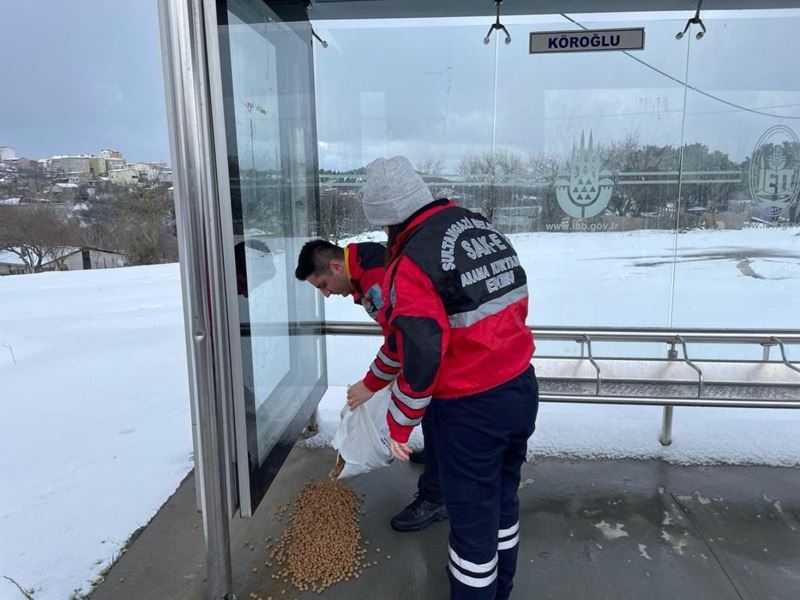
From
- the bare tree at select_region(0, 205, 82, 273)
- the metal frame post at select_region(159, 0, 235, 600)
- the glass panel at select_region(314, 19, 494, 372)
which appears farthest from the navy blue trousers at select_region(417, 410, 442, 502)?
the bare tree at select_region(0, 205, 82, 273)

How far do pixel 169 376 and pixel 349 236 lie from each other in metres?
2.12

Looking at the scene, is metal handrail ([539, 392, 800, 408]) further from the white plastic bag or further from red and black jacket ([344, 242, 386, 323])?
red and black jacket ([344, 242, 386, 323])

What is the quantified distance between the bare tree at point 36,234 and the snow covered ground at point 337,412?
12.0m

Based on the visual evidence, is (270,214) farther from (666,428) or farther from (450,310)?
(666,428)

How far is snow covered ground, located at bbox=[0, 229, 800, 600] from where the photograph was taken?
103 inches

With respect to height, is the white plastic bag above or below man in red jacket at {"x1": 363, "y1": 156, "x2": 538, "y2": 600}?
below

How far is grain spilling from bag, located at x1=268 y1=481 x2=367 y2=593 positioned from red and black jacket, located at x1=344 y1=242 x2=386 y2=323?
961mm

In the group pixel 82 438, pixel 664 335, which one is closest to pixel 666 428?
pixel 664 335

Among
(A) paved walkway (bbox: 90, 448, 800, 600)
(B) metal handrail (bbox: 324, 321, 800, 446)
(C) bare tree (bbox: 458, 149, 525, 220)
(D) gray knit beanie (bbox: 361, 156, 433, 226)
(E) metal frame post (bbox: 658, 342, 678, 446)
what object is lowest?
(A) paved walkway (bbox: 90, 448, 800, 600)

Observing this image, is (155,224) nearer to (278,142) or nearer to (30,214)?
(30,214)

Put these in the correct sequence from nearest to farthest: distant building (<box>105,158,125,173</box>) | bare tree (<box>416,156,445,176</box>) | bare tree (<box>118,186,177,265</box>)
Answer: bare tree (<box>416,156,445,176</box>) → bare tree (<box>118,186,177,265</box>) → distant building (<box>105,158,125,173</box>)

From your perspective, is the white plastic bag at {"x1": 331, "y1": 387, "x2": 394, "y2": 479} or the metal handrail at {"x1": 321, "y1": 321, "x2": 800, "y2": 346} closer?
the white plastic bag at {"x1": 331, "y1": 387, "x2": 394, "y2": 479}

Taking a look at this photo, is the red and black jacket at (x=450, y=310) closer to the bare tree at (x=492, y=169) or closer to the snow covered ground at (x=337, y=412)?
the snow covered ground at (x=337, y=412)

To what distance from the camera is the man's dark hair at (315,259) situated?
7.93 feet
